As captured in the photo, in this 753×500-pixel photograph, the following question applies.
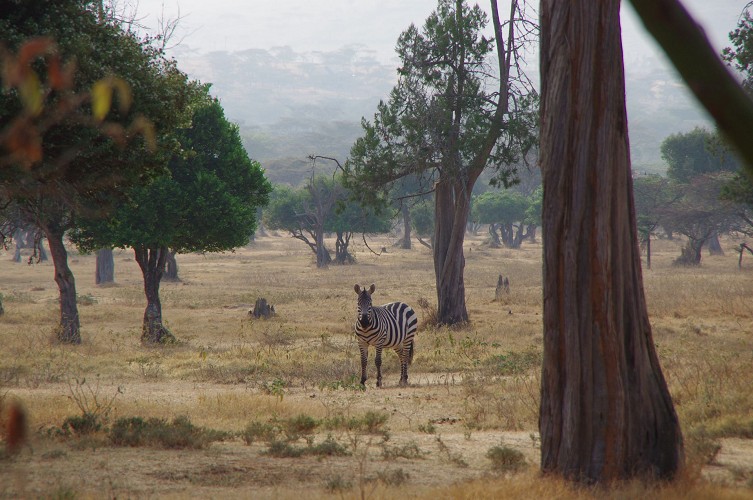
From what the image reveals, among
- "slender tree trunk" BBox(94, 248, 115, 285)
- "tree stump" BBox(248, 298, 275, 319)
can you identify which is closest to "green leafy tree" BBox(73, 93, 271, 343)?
"tree stump" BBox(248, 298, 275, 319)

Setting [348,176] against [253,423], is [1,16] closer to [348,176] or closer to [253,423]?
[253,423]

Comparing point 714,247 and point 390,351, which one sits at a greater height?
point 714,247

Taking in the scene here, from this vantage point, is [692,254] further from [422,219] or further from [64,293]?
[64,293]

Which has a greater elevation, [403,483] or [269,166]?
[269,166]

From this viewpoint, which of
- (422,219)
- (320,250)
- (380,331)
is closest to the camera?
(380,331)

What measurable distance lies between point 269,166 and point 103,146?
13067cm

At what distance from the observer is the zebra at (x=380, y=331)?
52.6 ft

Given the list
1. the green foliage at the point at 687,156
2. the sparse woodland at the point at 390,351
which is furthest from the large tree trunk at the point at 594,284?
the green foliage at the point at 687,156

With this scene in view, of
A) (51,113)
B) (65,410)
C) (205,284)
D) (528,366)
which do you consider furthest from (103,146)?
(205,284)

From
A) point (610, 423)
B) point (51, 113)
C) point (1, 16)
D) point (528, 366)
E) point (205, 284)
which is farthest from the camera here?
point (205, 284)

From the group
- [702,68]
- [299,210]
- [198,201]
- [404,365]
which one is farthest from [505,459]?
[299,210]

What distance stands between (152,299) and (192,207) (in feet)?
11.7

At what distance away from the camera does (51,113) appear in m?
9.18

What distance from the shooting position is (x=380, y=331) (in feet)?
53.3
